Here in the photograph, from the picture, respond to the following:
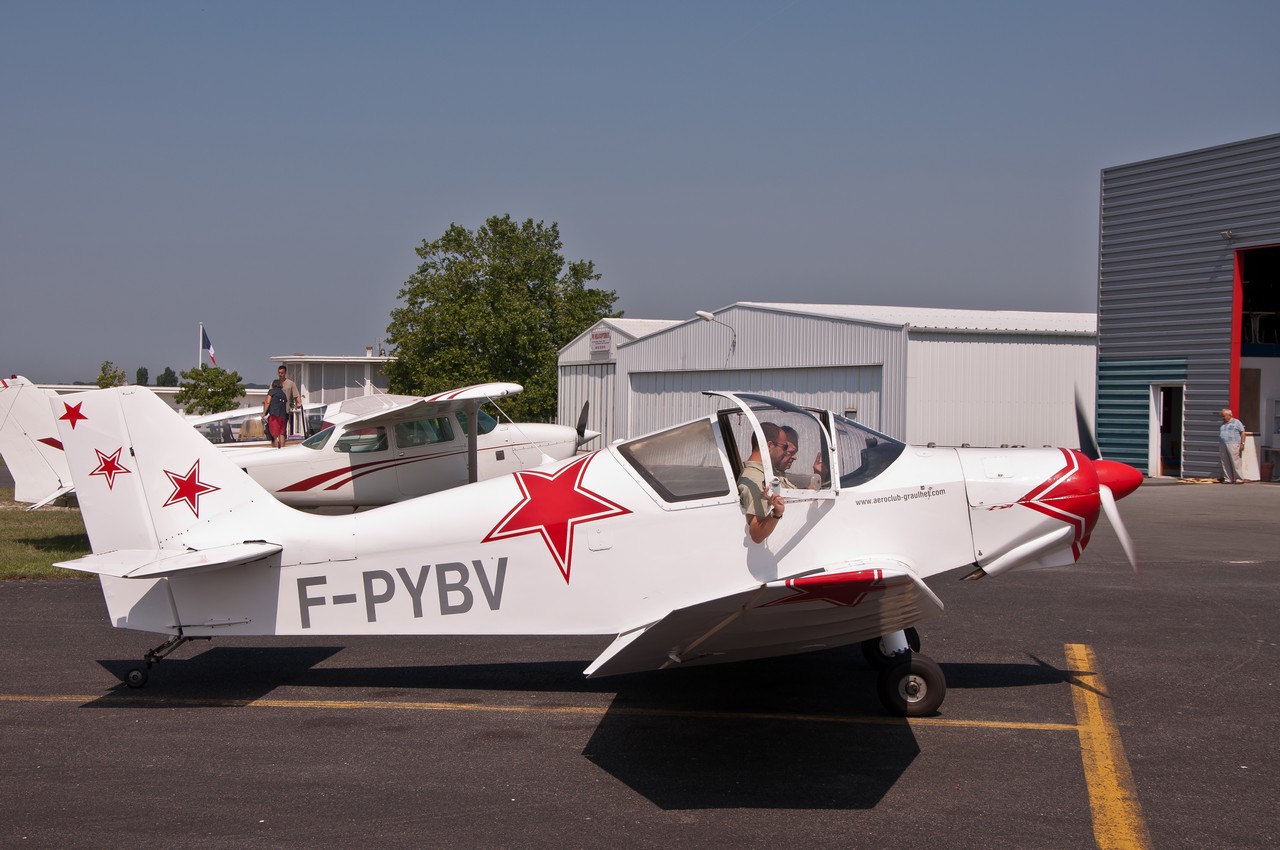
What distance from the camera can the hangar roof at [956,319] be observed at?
81.8 ft

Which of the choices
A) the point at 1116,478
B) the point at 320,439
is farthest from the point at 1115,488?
the point at 320,439

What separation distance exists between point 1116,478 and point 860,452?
1.64 m

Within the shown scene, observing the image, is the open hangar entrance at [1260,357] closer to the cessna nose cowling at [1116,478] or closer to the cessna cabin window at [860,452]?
the cessna nose cowling at [1116,478]

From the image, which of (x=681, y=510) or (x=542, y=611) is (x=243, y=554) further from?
(x=681, y=510)

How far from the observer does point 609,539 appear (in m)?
6.39

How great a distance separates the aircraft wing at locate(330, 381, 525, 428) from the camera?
13.3 meters

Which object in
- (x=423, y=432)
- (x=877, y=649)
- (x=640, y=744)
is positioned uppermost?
(x=423, y=432)

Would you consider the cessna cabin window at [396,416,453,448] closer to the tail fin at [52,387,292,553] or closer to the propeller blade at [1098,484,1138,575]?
the tail fin at [52,387,292,553]

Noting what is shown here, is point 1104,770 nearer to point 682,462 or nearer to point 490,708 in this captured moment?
point 682,462

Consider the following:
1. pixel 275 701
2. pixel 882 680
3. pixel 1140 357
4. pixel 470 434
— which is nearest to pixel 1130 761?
pixel 882 680

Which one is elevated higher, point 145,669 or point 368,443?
point 368,443

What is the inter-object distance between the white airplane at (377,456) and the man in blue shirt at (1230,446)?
15663mm

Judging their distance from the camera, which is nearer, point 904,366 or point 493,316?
point 904,366

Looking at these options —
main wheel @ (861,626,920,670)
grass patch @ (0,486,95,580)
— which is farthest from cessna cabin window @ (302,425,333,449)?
main wheel @ (861,626,920,670)
